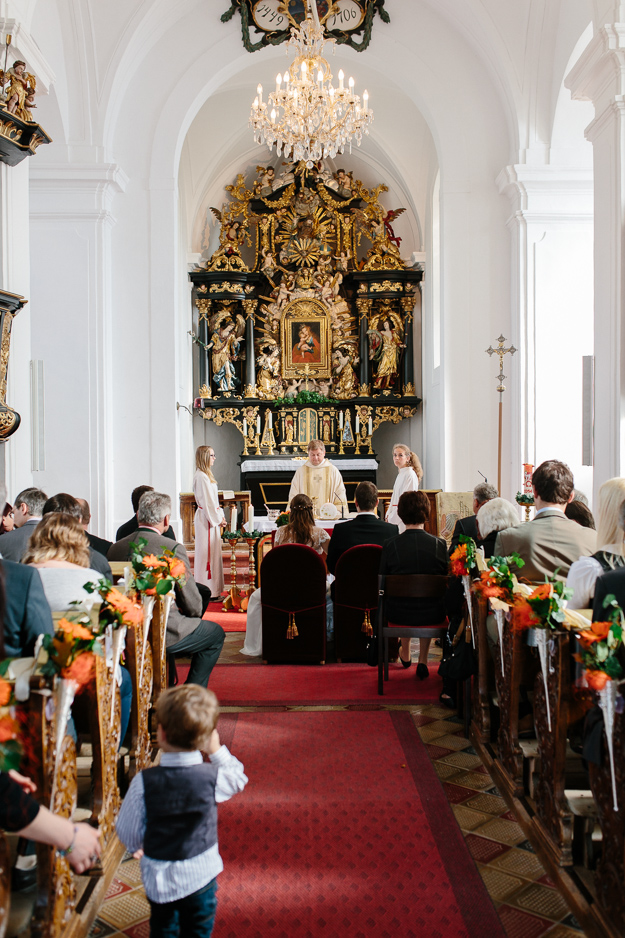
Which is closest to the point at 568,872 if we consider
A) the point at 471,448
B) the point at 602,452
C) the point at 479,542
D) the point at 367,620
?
the point at 479,542

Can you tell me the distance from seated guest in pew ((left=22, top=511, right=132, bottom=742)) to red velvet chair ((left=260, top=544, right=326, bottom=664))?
2.36m

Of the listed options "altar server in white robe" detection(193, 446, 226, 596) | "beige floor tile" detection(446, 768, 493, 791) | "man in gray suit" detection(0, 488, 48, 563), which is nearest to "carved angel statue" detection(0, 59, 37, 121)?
"man in gray suit" detection(0, 488, 48, 563)

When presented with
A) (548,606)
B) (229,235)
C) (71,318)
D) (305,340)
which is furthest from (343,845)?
(229,235)

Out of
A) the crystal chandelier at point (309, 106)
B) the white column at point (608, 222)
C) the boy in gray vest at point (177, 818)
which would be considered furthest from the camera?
the crystal chandelier at point (309, 106)

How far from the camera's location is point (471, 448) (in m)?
11.0

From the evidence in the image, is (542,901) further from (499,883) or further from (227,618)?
(227,618)

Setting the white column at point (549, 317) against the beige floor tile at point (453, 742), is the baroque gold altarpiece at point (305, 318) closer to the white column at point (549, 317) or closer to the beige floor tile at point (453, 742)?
the white column at point (549, 317)

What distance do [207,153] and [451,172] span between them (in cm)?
556

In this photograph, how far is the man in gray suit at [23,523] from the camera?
192 inches

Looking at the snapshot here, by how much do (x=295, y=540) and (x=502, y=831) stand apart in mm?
3290

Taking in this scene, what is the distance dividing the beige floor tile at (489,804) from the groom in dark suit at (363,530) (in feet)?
8.84

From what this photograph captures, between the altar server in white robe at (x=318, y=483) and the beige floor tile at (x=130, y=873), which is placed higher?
the altar server in white robe at (x=318, y=483)

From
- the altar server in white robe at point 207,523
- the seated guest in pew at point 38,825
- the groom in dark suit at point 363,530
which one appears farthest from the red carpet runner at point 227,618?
the seated guest in pew at point 38,825

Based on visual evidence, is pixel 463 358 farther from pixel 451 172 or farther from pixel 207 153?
pixel 207 153
